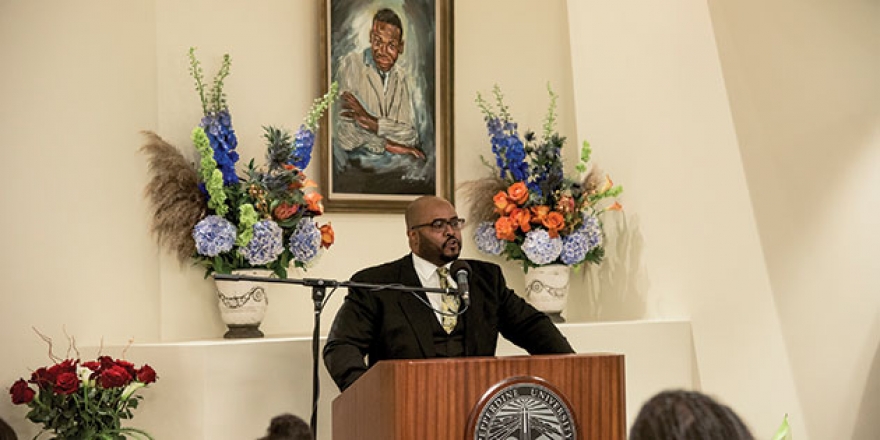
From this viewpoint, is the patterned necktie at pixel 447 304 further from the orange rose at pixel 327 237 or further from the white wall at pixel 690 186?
the white wall at pixel 690 186

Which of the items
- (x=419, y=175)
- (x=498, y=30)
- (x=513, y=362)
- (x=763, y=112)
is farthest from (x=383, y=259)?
(x=513, y=362)

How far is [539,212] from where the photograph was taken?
5.43 metres

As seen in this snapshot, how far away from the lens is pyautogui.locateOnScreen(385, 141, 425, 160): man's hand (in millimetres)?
5590

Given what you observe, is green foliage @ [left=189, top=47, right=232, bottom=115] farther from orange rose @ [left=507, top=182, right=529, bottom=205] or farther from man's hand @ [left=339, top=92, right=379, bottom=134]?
orange rose @ [left=507, top=182, right=529, bottom=205]

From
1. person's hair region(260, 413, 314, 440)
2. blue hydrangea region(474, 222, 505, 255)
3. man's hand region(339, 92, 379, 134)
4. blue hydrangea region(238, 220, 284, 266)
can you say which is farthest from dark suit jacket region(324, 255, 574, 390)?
person's hair region(260, 413, 314, 440)

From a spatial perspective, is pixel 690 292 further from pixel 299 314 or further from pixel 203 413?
pixel 203 413

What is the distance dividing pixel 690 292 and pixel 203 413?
2.19m

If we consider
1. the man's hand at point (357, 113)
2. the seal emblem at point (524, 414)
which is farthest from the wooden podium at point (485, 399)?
the man's hand at point (357, 113)

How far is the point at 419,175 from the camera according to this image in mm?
5656

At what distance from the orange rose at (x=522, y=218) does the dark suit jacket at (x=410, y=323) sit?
0.98 meters

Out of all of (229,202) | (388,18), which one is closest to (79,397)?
(229,202)

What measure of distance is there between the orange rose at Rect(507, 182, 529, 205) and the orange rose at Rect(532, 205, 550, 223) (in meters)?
0.06

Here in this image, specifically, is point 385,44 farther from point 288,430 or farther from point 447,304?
point 288,430

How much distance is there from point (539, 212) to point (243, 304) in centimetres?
138
